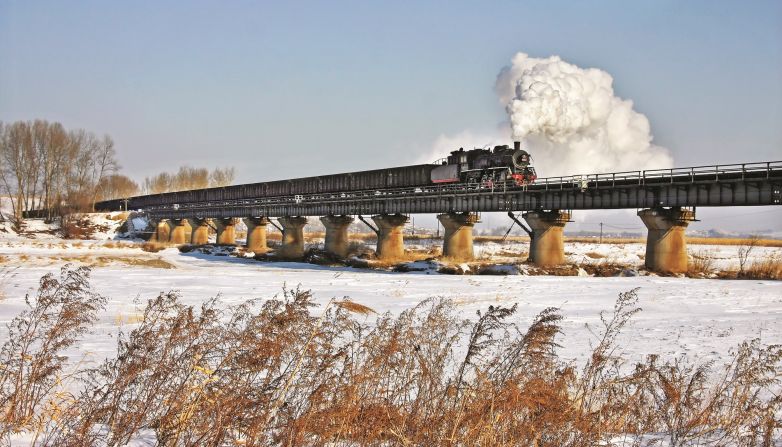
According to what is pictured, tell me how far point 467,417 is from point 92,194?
9953 cm

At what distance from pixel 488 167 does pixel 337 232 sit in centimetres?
1717

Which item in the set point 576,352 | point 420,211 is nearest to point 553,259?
point 420,211

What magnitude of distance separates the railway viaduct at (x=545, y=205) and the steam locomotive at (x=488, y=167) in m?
1.32

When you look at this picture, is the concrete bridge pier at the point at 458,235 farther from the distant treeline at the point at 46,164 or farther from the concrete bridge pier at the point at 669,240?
the distant treeline at the point at 46,164

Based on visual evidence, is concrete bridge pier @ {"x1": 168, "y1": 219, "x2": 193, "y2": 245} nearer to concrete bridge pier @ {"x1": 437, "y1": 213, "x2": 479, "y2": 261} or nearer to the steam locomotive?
the steam locomotive

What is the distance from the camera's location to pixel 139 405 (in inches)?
190

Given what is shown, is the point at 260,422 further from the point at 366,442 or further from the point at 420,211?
the point at 420,211

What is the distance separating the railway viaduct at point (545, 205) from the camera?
29.9m

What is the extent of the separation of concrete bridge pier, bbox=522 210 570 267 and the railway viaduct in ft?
0.21

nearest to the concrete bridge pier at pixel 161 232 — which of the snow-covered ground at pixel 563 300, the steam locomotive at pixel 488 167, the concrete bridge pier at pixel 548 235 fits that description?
the steam locomotive at pixel 488 167

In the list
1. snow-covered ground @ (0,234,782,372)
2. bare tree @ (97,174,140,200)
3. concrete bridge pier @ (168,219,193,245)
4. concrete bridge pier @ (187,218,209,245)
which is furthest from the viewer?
bare tree @ (97,174,140,200)

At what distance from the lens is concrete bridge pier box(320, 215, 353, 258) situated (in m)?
52.3

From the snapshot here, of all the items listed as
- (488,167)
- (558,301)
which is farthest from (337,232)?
(558,301)

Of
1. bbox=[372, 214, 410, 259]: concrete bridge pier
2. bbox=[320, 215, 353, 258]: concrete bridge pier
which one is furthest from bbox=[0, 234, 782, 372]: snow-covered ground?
bbox=[320, 215, 353, 258]: concrete bridge pier
